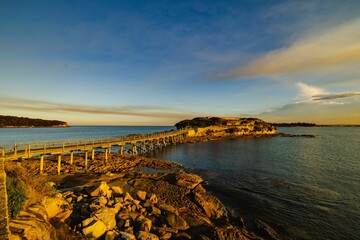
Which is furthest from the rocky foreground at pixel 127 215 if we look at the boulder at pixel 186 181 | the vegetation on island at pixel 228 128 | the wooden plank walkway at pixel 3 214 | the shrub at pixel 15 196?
the vegetation on island at pixel 228 128

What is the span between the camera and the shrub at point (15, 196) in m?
8.20

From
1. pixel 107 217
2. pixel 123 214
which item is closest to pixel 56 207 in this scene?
pixel 107 217

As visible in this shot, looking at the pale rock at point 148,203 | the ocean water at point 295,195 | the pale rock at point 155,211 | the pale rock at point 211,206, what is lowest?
the ocean water at point 295,195

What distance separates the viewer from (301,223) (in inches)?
599

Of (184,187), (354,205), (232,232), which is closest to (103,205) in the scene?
(232,232)

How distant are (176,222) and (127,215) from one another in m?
2.81

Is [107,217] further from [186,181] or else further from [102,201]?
[186,181]

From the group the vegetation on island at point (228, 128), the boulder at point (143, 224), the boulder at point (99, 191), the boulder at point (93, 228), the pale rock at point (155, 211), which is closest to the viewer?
the boulder at point (93, 228)

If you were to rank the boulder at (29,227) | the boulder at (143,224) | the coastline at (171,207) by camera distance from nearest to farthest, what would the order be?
the boulder at (29,227)
the boulder at (143,224)
the coastline at (171,207)

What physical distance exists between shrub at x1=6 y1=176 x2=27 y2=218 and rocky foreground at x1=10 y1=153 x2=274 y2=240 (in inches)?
12.0

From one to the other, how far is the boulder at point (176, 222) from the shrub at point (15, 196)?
7.20 m

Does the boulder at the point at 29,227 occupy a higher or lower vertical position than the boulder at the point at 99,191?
higher

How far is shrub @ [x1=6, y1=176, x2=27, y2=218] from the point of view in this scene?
8.20m

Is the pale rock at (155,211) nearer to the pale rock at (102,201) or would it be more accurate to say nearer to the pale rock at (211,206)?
the pale rock at (102,201)
